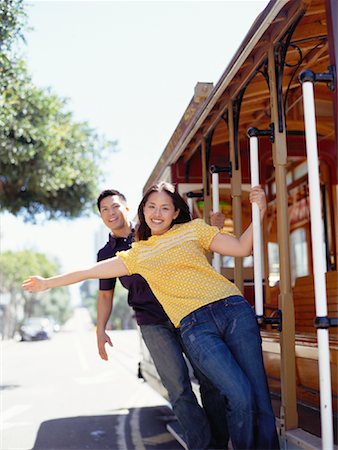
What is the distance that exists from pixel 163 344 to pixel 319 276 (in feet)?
4.67

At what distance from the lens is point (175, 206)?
3.63 m

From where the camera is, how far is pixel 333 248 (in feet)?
27.6

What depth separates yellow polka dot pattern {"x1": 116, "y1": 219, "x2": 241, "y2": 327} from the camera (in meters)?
3.34

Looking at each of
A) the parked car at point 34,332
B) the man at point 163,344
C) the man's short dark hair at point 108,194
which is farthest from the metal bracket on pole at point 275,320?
the parked car at point 34,332

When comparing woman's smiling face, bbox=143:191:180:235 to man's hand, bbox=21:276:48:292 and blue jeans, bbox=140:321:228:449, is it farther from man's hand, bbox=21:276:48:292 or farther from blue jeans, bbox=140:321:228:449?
blue jeans, bbox=140:321:228:449

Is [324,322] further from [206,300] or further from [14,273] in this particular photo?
[14,273]

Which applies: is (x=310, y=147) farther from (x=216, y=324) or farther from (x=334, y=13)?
(x=216, y=324)

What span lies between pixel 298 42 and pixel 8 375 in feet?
39.4

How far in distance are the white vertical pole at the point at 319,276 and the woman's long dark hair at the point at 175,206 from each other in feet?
2.99

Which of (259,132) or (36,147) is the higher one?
(36,147)

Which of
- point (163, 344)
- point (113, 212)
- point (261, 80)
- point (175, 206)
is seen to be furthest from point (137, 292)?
point (261, 80)

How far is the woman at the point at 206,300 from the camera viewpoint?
10.2 feet

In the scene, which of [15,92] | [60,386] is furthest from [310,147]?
[60,386]

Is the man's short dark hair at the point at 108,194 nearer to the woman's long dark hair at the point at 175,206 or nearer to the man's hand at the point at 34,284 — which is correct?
the woman's long dark hair at the point at 175,206
